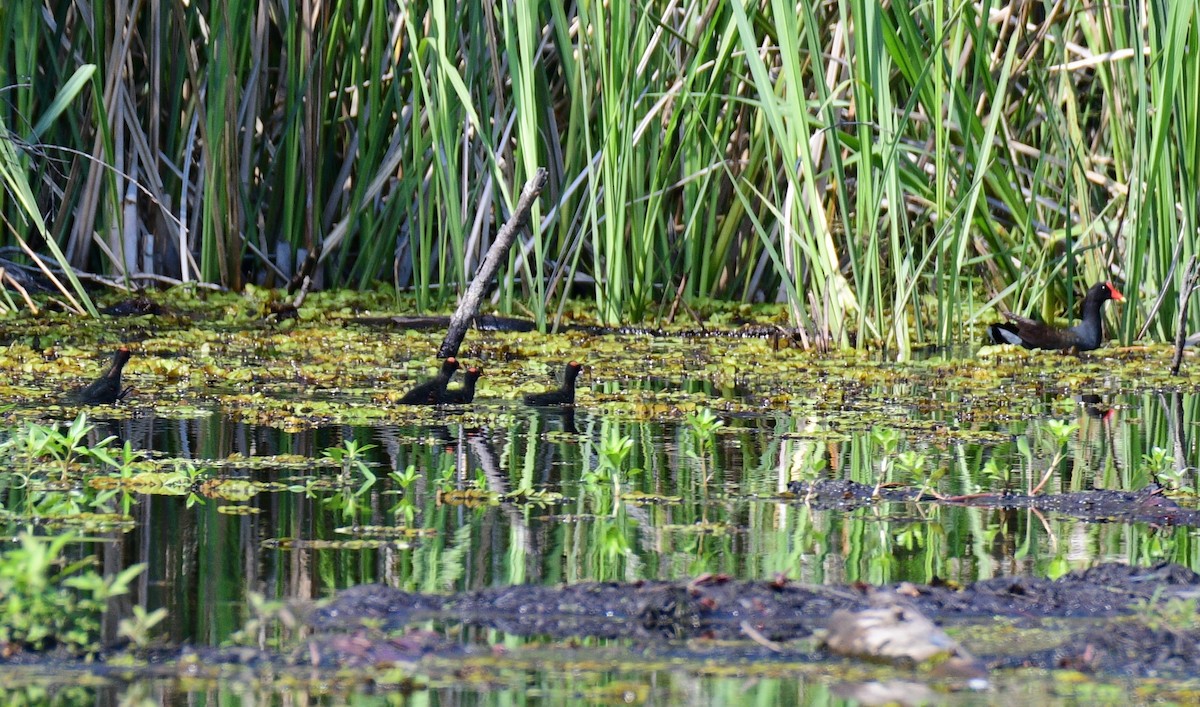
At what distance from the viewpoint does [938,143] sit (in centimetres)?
793

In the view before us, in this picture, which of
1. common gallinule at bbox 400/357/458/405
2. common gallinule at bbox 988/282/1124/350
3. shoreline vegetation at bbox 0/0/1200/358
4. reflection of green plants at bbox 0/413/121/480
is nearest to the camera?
reflection of green plants at bbox 0/413/121/480

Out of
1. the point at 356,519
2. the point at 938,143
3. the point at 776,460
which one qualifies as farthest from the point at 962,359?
the point at 356,519

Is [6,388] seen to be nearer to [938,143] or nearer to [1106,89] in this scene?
[938,143]

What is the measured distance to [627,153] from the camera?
8.91m

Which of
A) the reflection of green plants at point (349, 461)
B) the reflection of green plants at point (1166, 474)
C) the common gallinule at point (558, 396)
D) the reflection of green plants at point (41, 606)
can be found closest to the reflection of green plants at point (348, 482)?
the reflection of green plants at point (349, 461)

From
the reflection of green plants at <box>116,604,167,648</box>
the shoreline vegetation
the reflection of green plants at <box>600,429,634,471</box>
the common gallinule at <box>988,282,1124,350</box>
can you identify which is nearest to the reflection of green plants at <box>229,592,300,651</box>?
the reflection of green plants at <box>116,604,167,648</box>

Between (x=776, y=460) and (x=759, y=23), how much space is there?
4.73m

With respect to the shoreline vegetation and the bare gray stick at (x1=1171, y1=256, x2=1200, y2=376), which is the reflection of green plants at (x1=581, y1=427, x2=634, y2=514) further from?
the bare gray stick at (x1=1171, y1=256, x2=1200, y2=376)

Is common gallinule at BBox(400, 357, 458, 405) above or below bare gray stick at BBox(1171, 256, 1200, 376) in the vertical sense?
below

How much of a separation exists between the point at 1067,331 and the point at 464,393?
3.95 meters

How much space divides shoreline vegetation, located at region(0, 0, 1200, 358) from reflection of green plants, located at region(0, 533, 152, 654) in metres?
5.12

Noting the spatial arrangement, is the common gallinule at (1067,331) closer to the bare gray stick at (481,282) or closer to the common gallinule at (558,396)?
the bare gray stick at (481,282)

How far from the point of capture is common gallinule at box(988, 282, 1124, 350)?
31.1 ft

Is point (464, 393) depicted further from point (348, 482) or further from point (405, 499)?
point (405, 499)
